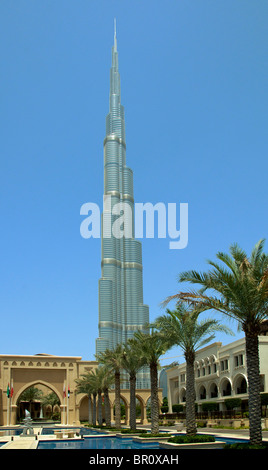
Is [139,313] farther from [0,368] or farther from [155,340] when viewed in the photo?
[155,340]

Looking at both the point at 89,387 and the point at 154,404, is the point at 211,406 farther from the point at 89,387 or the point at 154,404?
the point at 154,404

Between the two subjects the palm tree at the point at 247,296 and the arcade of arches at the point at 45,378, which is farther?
the arcade of arches at the point at 45,378

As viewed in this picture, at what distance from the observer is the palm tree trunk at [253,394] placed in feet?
59.5

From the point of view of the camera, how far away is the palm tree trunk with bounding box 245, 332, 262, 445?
18.1 metres

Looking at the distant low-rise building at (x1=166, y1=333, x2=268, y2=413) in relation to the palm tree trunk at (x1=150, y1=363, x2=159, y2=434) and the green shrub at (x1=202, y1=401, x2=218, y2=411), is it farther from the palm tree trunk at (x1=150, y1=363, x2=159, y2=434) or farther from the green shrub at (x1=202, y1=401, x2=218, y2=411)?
the palm tree trunk at (x1=150, y1=363, x2=159, y2=434)

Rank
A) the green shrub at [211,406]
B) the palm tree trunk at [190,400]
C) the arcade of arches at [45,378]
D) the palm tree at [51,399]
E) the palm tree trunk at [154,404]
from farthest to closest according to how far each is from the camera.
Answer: the palm tree at [51,399]
the arcade of arches at [45,378]
the green shrub at [211,406]
the palm tree trunk at [154,404]
the palm tree trunk at [190,400]

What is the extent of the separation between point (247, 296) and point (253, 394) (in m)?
3.72

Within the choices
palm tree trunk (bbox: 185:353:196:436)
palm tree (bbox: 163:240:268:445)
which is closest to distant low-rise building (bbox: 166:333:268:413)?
palm tree trunk (bbox: 185:353:196:436)

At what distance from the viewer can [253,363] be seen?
18953 mm

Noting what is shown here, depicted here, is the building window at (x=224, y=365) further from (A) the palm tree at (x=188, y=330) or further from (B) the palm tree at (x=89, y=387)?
(A) the palm tree at (x=188, y=330)

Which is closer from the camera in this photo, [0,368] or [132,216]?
[0,368]

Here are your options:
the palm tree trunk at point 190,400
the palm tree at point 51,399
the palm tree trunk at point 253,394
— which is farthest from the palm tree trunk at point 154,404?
the palm tree at point 51,399

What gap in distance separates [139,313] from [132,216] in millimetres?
38750
